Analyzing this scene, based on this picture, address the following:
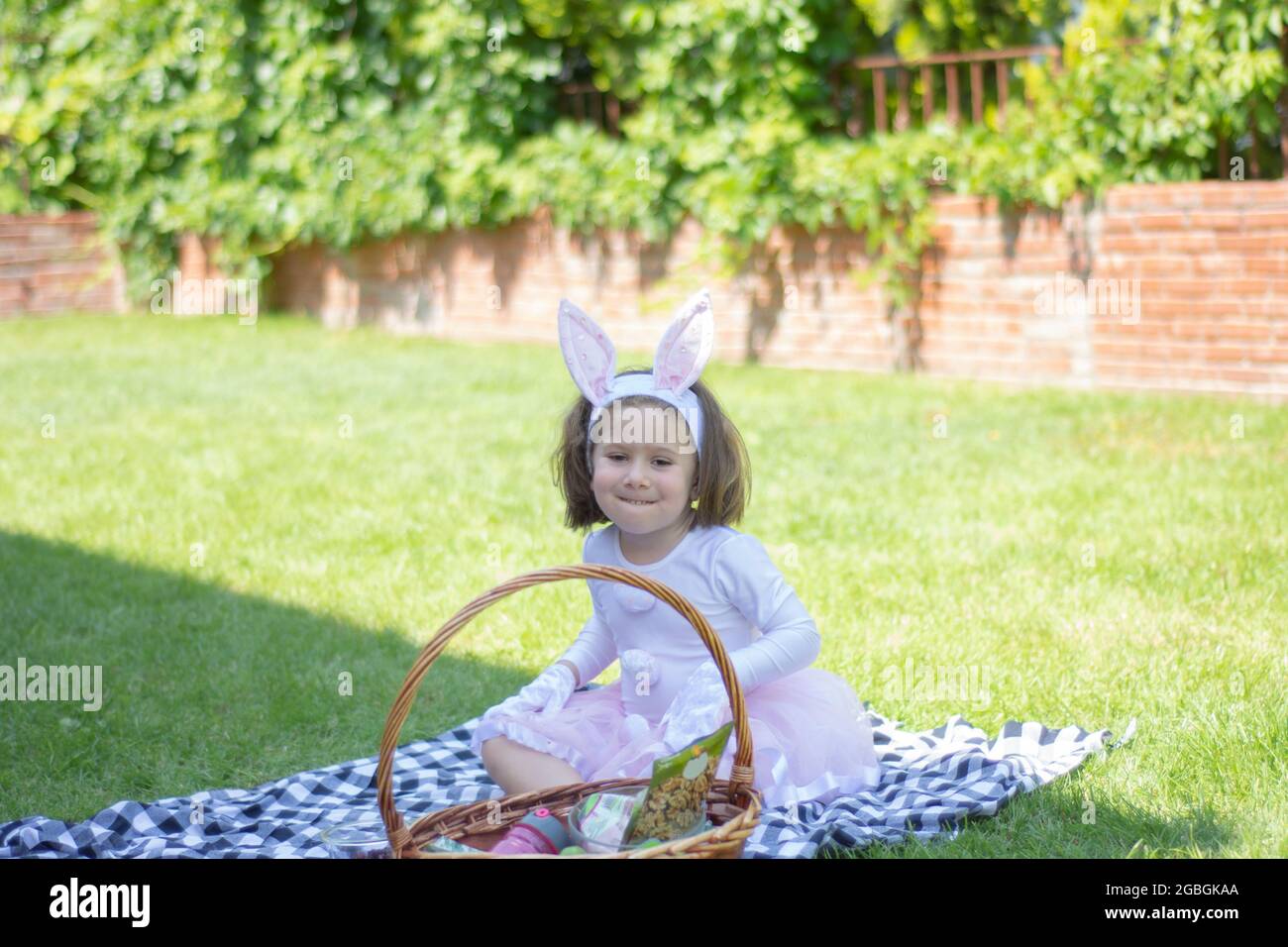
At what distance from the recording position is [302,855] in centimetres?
275

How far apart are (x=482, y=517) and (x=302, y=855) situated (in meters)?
2.63

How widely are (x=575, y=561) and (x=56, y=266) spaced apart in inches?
340

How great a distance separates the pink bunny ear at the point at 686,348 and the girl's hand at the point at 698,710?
0.58m

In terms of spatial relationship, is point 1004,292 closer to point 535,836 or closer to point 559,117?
point 559,117

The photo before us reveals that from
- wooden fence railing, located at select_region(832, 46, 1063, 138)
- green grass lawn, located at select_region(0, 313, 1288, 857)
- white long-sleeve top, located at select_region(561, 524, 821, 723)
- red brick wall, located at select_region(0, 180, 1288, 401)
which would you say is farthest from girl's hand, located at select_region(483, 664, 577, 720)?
wooden fence railing, located at select_region(832, 46, 1063, 138)

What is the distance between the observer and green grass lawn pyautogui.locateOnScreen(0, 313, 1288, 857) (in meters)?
3.24

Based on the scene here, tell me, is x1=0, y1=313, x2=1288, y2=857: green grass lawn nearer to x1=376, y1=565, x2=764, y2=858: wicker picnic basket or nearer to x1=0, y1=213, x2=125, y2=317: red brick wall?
x1=376, y1=565, x2=764, y2=858: wicker picnic basket

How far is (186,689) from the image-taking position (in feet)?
12.4

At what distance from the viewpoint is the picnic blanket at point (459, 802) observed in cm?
271

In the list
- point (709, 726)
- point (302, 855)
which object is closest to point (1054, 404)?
point (709, 726)

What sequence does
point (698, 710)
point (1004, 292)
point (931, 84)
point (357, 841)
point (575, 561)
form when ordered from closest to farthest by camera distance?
point (357, 841) < point (698, 710) < point (575, 561) < point (1004, 292) < point (931, 84)

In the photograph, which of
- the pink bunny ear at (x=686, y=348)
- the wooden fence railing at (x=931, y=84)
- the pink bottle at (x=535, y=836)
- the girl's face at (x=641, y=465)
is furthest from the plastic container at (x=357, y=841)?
the wooden fence railing at (x=931, y=84)

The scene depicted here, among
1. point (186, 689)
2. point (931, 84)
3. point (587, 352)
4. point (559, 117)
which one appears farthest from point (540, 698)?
point (559, 117)

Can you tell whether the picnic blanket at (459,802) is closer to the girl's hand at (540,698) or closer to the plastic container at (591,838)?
the plastic container at (591,838)
